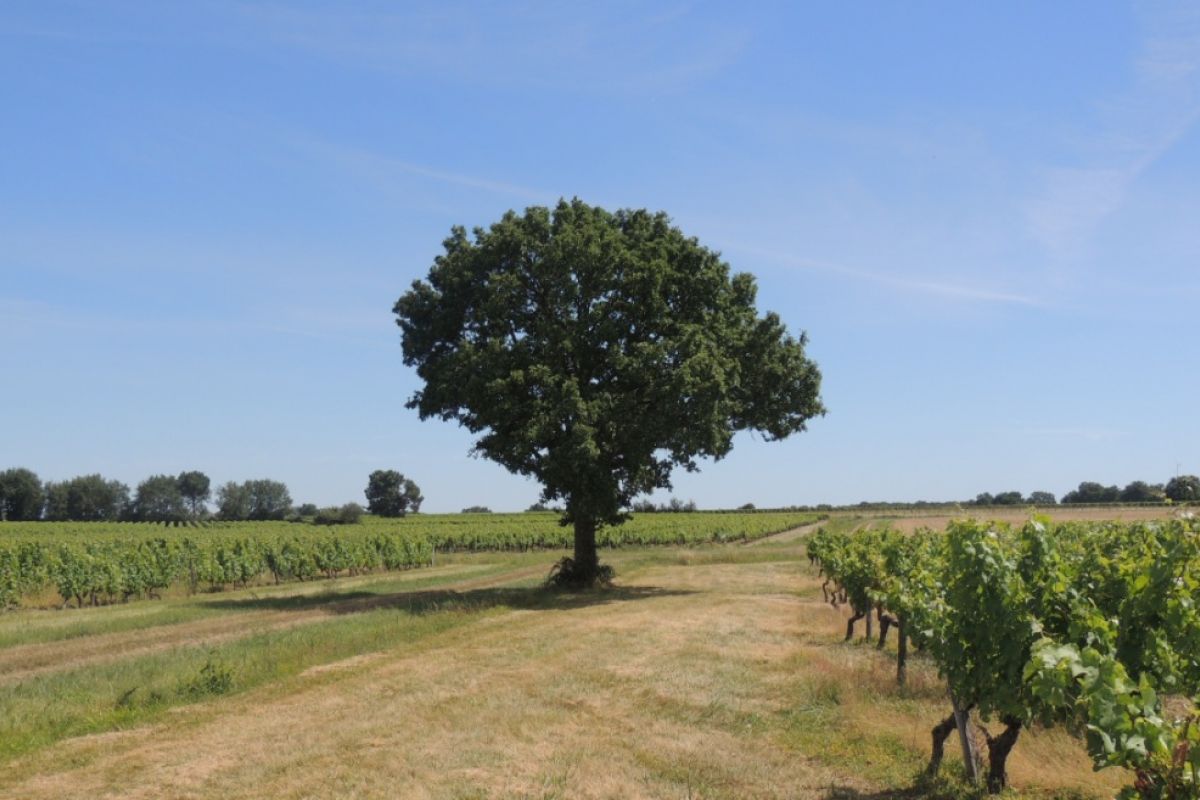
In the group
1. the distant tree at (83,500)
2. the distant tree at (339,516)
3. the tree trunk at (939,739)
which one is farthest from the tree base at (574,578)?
the distant tree at (83,500)

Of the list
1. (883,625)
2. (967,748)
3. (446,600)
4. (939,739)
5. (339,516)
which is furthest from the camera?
(339,516)

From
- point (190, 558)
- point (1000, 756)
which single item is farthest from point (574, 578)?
point (1000, 756)

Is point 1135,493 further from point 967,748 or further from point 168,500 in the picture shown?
point 168,500

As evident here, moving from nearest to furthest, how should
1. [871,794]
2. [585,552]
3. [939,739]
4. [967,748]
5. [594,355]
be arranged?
[871,794] < [967,748] < [939,739] < [594,355] < [585,552]

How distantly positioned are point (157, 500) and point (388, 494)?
5433 centimetres

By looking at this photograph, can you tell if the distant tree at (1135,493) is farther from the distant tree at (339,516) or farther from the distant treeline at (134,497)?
the distant treeline at (134,497)

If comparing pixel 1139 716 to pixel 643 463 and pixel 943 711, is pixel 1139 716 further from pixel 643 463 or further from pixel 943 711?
pixel 643 463

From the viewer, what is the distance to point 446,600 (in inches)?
1128

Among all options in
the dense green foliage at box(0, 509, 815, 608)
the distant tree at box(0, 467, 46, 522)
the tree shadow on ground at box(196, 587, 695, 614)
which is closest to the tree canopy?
the tree shadow on ground at box(196, 587, 695, 614)

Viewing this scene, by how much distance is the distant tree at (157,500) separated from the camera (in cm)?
16025

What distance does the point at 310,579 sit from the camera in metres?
47.5

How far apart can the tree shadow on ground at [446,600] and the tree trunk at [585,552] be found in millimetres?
1127

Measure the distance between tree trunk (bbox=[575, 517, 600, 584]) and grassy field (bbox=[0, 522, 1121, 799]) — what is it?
9168 millimetres

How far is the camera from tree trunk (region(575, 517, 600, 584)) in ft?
111
